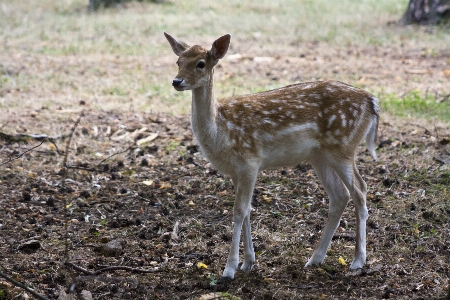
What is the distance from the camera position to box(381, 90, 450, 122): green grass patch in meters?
8.64

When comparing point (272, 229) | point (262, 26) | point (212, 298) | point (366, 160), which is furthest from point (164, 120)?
point (262, 26)

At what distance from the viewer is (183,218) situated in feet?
19.2

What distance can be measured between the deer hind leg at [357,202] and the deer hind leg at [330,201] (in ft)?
0.47

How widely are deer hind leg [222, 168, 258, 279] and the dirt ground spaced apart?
13cm

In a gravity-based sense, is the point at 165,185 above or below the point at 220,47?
below

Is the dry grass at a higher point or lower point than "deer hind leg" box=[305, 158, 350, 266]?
lower

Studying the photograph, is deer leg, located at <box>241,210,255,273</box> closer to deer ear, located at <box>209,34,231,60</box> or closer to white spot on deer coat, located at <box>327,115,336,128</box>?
white spot on deer coat, located at <box>327,115,336,128</box>

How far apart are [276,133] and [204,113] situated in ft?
1.95

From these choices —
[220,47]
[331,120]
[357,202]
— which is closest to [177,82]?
[220,47]

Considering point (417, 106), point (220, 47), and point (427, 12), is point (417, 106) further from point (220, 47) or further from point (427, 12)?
point (427, 12)

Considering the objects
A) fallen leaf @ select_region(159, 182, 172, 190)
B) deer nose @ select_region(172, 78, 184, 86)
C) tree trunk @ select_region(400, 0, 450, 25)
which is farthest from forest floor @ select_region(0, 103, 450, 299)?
tree trunk @ select_region(400, 0, 450, 25)

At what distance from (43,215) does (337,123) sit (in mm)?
2853

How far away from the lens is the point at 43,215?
234 inches

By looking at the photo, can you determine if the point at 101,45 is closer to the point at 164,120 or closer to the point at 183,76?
the point at 164,120
